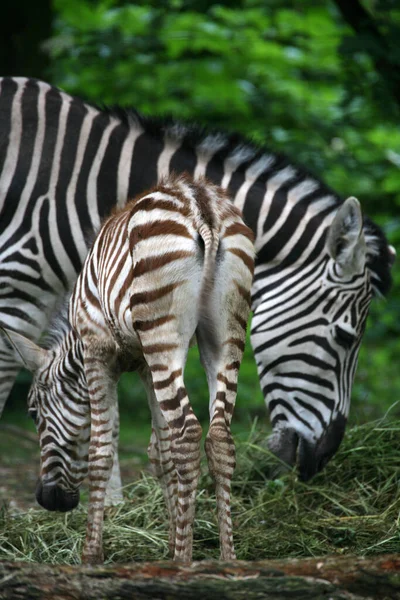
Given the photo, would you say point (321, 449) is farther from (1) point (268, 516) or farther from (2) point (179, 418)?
(2) point (179, 418)

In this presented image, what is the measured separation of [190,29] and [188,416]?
11.0m

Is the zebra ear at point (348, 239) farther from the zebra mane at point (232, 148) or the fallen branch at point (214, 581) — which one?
the fallen branch at point (214, 581)

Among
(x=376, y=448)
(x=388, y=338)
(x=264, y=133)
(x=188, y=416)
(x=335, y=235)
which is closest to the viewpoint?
(x=188, y=416)

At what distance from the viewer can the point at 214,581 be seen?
3.63m

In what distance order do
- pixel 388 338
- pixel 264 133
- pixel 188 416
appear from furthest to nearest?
pixel 388 338 → pixel 264 133 → pixel 188 416

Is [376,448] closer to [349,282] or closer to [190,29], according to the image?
[349,282]

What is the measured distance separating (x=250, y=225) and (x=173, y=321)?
2.64 m

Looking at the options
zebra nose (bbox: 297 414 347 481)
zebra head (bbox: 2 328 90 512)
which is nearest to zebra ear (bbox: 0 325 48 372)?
zebra head (bbox: 2 328 90 512)

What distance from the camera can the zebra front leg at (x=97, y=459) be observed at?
197 inches

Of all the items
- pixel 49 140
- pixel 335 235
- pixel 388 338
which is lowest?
pixel 388 338

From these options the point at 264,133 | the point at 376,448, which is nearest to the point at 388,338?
the point at 264,133

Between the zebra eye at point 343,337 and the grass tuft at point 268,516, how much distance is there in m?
0.98

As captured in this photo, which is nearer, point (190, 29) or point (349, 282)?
point (349, 282)

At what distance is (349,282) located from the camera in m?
6.61
